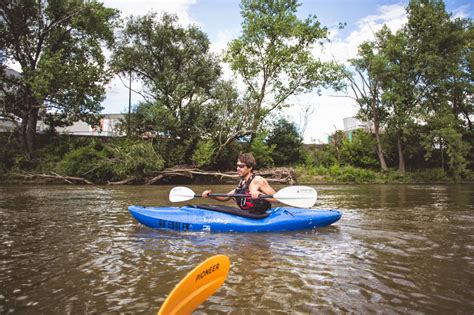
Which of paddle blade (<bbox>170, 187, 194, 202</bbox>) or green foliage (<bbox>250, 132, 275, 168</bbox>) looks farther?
green foliage (<bbox>250, 132, 275, 168</bbox>)

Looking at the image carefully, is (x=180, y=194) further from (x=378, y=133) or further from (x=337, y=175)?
(x=378, y=133)

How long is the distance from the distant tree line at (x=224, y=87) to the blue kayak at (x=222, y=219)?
1097 cm

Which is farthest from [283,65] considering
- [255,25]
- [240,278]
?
[240,278]

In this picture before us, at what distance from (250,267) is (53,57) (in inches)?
649

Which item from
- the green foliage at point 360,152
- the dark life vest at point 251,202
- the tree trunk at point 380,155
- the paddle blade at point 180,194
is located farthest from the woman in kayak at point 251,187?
the green foliage at point 360,152

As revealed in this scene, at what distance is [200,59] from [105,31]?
5.62 meters

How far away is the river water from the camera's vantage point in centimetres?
245

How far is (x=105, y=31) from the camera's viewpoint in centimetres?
1886

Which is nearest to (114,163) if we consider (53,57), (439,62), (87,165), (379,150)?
(87,165)

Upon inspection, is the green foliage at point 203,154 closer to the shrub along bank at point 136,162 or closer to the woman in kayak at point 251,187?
the shrub along bank at point 136,162

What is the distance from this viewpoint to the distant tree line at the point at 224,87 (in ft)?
56.1

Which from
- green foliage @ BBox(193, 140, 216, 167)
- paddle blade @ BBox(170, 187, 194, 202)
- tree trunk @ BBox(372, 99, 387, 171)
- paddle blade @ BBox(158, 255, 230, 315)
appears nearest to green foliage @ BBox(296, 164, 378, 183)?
tree trunk @ BBox(372, 99, 387, 171)

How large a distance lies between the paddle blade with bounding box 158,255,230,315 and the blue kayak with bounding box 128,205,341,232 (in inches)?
110

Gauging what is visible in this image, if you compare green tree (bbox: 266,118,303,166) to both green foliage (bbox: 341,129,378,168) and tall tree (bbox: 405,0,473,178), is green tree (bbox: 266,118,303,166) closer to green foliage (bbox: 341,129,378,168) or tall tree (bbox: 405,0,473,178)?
green foliage (bbox: 341,129,378,168)
